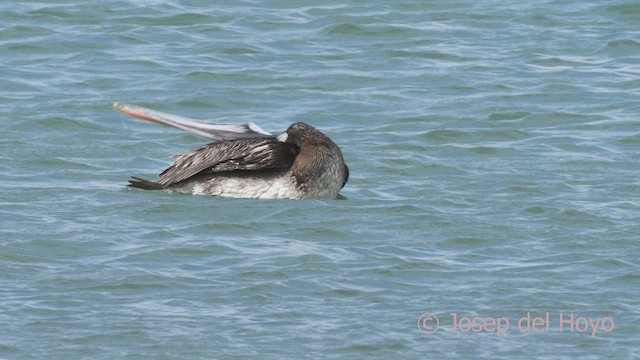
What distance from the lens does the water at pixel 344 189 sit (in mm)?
7559

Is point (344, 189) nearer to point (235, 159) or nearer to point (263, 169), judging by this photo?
point (263, 169)

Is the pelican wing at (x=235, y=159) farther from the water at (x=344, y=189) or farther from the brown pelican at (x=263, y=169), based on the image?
the water at (x=344, y=189)

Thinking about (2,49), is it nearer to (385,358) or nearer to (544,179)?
(544,179)

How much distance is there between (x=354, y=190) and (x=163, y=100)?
3.20 m

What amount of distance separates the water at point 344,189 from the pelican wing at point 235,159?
0.75 feet

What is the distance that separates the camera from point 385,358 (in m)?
7.12

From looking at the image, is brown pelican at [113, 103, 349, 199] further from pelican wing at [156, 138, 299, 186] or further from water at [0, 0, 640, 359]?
water at [0, 0, 640, 359]

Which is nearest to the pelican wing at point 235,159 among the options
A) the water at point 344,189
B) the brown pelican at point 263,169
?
the brown pelican at point 263,169

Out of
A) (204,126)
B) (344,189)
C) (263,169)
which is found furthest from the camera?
(204,126)

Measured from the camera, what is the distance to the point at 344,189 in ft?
35.8

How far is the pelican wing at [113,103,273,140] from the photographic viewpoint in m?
11.0

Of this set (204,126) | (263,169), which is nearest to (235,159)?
(263,169)

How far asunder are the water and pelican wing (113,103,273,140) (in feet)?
1.48

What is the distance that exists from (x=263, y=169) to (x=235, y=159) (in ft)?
0.59
